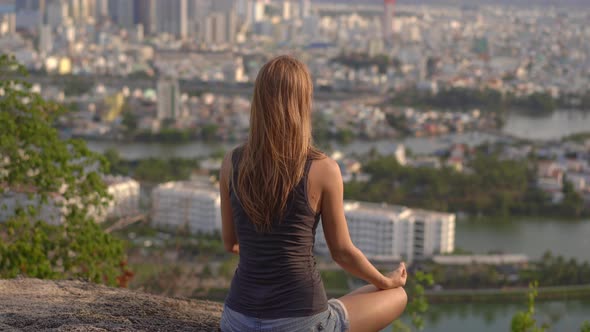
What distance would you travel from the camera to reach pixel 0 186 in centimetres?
170

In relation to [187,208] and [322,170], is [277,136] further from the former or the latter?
[187,208]

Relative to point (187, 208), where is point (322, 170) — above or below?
above

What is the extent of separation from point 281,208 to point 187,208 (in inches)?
195

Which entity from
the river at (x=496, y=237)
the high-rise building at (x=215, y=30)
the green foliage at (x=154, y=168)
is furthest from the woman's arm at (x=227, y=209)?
the high-rise building at (x=215, y=30)

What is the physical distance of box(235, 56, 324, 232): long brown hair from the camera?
854 millimetres

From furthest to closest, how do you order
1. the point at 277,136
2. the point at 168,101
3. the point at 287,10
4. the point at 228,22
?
the point at 287,10 → the point at 228,22 → the point at 168,101 → the point at 277,136

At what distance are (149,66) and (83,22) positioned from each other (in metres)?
4.98

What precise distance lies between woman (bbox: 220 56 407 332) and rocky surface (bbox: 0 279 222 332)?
5.6 inches

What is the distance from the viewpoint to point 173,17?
20922 mm

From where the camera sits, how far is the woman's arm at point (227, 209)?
3.00ft

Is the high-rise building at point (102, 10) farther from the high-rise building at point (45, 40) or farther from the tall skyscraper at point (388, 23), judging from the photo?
the tall skyscraper at point (388, 23)

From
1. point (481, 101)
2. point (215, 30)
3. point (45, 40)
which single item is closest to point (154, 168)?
point (481, 101)

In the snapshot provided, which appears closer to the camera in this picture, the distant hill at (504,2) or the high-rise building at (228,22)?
the high-rise building at (228,22)

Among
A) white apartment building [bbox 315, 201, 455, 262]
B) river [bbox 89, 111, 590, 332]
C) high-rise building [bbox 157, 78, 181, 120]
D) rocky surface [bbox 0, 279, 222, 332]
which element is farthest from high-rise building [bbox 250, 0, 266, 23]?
rocky surface [bbox 0, 279, 222, 332]
